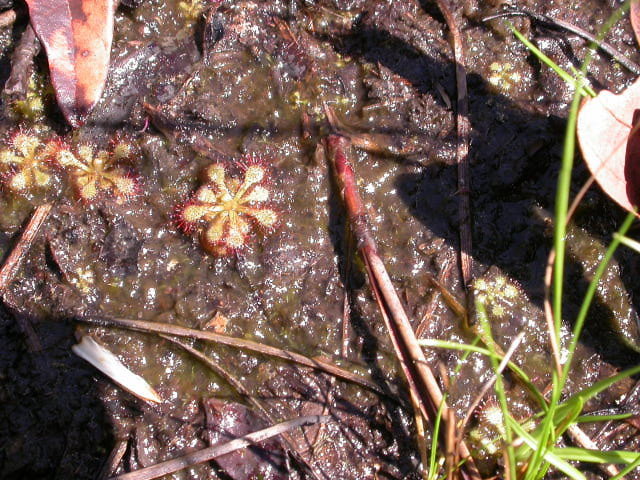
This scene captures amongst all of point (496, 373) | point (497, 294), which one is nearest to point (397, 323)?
point (497, 294)

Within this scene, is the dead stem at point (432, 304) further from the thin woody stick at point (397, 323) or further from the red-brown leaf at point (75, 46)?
the red-brown leaf at point (75, 46)

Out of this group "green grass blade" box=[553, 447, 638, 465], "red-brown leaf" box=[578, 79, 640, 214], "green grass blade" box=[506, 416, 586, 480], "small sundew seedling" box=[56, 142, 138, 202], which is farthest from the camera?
"small sundew seedling" box=[56, 142, 138, 202]

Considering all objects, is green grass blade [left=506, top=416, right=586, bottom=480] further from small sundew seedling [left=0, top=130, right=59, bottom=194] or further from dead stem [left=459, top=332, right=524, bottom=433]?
small sundew seedling [left=0, top=130, right=59, bottom=194]

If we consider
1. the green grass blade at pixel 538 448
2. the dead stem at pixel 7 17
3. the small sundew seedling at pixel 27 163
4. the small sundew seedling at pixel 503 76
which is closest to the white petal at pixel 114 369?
the small sundew seedling at pixel 27 163

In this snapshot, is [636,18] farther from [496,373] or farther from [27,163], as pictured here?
[27,163]

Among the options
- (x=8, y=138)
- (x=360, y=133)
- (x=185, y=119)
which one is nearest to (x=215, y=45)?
(x=185, y=119)

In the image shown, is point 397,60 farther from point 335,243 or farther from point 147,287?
point 147,287

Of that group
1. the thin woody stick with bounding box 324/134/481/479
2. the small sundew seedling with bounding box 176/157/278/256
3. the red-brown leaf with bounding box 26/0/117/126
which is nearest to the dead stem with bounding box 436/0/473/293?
the thin woody stick with bounding box 324/134/481/479
